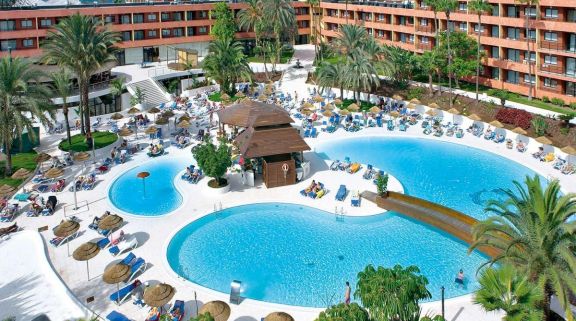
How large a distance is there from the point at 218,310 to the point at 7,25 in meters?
63.9

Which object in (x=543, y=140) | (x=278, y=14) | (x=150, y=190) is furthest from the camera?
(x=278, y=14)

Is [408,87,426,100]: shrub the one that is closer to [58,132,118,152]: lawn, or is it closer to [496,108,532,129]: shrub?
[496,108,532,129]: shrub

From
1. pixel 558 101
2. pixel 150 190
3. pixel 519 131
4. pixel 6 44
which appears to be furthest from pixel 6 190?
pixel 558 101

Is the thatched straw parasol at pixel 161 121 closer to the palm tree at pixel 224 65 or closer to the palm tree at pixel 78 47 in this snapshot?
the palm tree at pixel 78 47

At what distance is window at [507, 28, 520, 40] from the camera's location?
195 feet

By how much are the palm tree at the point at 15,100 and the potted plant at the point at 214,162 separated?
13.5 meters

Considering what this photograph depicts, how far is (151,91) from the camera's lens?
220ft

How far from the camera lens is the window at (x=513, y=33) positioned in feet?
195

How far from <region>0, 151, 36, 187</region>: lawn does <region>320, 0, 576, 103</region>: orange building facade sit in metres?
49.8

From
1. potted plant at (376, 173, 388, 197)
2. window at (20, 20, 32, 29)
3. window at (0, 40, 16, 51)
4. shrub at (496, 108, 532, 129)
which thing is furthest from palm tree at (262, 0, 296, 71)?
potted plant at (376, 173, 388, 197)

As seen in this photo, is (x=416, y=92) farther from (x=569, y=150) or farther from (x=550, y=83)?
(x=569, y=150)

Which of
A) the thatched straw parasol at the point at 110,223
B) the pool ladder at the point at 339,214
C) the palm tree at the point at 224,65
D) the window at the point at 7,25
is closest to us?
the thatched straw parasol at the point at 110,223

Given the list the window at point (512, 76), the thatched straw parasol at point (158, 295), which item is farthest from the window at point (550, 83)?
the thatched straw parasol at point (158, 295)

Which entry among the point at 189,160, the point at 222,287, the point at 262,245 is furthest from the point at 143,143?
the point at 222,287
